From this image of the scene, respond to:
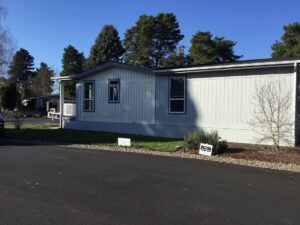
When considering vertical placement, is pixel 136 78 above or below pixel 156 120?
above

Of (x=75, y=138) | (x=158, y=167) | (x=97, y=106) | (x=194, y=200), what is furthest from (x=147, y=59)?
(x=194, y=200)

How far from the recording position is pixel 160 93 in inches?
779

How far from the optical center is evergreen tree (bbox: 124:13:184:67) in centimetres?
5694

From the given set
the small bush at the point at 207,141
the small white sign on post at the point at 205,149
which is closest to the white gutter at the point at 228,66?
the small bush at the point at 207,141

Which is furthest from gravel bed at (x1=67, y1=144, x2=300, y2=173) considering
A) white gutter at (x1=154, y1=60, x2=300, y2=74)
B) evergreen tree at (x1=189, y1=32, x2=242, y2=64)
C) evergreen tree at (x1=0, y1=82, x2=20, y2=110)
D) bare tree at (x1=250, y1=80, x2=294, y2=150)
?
evergreen tree at (x1=0, y1=82, x2=20, y2=110)

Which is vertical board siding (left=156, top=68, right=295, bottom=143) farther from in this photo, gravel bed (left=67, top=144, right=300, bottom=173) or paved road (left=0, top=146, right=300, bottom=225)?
paved road (left=0, top=146, right=300, bottom=225)

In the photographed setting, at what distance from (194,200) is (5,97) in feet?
161

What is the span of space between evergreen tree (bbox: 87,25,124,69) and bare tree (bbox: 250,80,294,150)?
4267cm

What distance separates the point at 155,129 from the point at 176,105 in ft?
5.19

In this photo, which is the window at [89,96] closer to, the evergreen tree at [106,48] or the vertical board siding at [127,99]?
the vertical board siding at [127,99]

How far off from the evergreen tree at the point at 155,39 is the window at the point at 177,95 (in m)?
37.4

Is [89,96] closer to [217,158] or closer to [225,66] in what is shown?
[225,66]

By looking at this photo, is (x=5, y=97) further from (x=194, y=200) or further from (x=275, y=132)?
(x=194, y=200)

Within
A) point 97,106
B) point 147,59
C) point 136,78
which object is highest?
point 147,59
